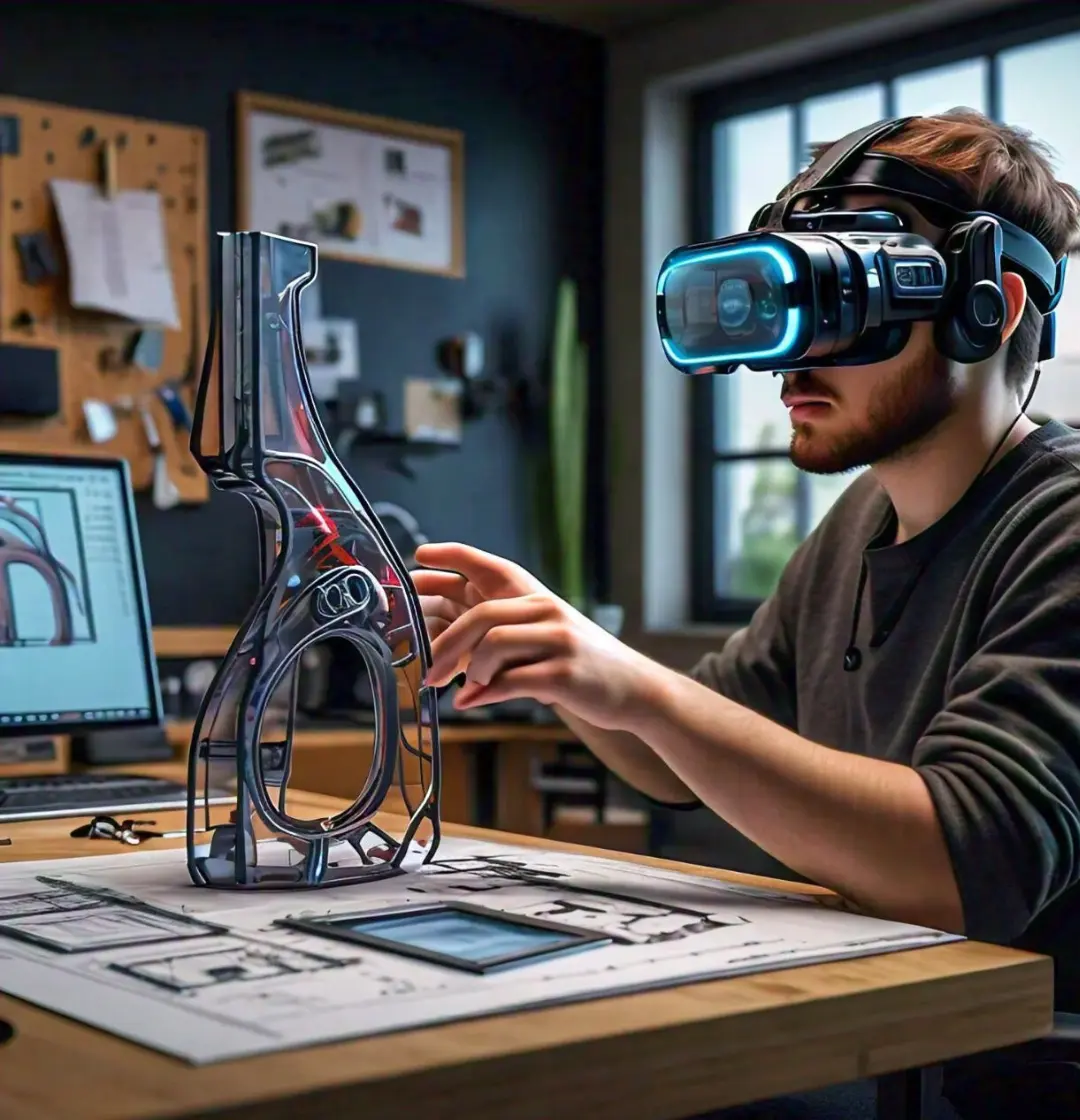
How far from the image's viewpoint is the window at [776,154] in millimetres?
3678

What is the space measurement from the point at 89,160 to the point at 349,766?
5.20 feet

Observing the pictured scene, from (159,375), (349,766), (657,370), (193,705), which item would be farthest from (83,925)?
(657,370)

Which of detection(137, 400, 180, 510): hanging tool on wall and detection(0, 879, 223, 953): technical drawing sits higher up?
detection(137, 400, 180, 510): hanging tool on wall

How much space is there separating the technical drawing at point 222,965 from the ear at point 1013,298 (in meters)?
0.73

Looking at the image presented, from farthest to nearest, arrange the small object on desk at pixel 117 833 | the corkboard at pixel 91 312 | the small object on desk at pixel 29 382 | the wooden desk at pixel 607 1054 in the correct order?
the corkboard at pixel 91 312 < the small object on desk at pixel 29 382 < the small object on desk at pixel 117 833 < the wooden desk at pixel 607 1054

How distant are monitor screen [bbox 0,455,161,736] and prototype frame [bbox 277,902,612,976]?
800 mm

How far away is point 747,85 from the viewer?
427cm

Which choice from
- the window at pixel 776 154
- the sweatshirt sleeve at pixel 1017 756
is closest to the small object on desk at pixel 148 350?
the window at pixel 776 154

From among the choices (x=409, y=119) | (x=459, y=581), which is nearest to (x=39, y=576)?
(x=459, y=581)

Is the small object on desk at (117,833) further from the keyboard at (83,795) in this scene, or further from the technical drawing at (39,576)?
the technical drawing at (39,576)

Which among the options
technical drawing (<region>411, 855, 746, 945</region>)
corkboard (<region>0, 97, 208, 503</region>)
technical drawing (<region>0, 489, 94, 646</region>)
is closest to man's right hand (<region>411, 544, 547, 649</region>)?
technical drawing (<region>411, 855, 746, 945</region>)

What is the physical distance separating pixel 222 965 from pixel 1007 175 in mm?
842

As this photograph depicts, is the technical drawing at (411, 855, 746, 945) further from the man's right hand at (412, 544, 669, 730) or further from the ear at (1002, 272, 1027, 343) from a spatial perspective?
the ear at (1002, 272, 1027, 343)

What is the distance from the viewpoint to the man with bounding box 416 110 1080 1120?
98 centimetres
